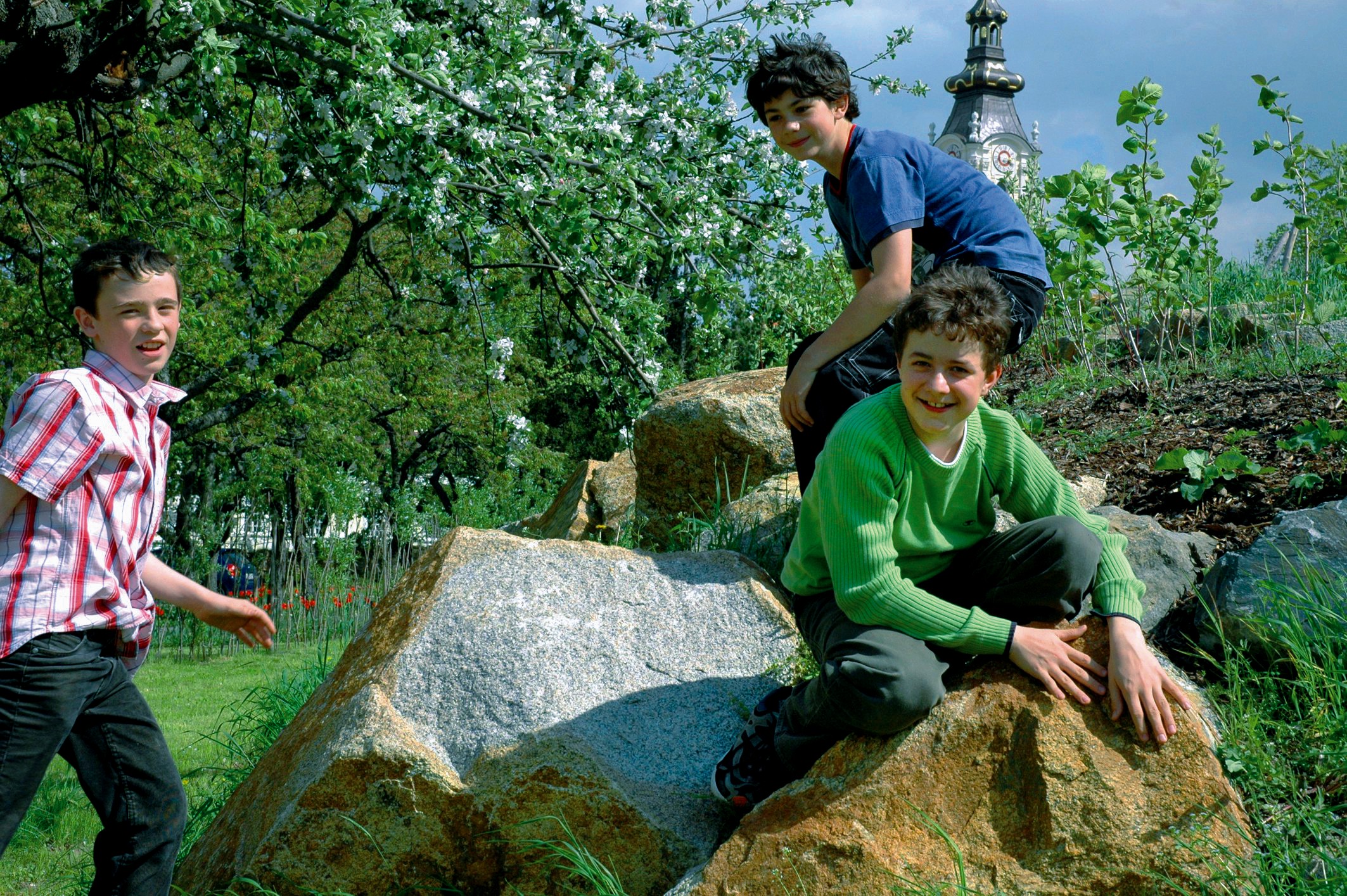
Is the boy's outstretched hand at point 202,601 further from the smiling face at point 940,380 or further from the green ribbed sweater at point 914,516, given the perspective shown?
the smiling face at point 940,380

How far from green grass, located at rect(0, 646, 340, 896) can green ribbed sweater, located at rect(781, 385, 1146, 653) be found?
111 inches

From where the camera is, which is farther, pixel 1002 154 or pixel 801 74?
pixel 1002 154

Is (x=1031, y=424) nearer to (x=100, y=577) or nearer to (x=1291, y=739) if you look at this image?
(x=1291, y=739)

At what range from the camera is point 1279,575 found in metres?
2.79

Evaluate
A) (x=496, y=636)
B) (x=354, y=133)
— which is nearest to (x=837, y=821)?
(x=496, y=636)

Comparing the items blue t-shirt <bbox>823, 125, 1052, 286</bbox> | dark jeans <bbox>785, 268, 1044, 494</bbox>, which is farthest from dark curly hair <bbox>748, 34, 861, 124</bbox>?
dark jeans <bbox>785, 268, 1044, 494</bbox>

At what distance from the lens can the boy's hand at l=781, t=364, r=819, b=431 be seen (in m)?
3.07

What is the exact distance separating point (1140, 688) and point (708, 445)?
8.79 ft

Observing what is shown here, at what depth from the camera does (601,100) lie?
6574mm

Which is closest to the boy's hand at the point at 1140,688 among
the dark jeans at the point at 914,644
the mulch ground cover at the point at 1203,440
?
the dark jeans at the point at 914,644

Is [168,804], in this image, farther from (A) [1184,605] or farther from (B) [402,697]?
(A) [1184,605]

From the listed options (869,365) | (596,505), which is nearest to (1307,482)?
(869,365)

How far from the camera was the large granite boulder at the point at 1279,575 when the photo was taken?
2693mm

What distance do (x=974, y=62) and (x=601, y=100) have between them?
8011 cm
